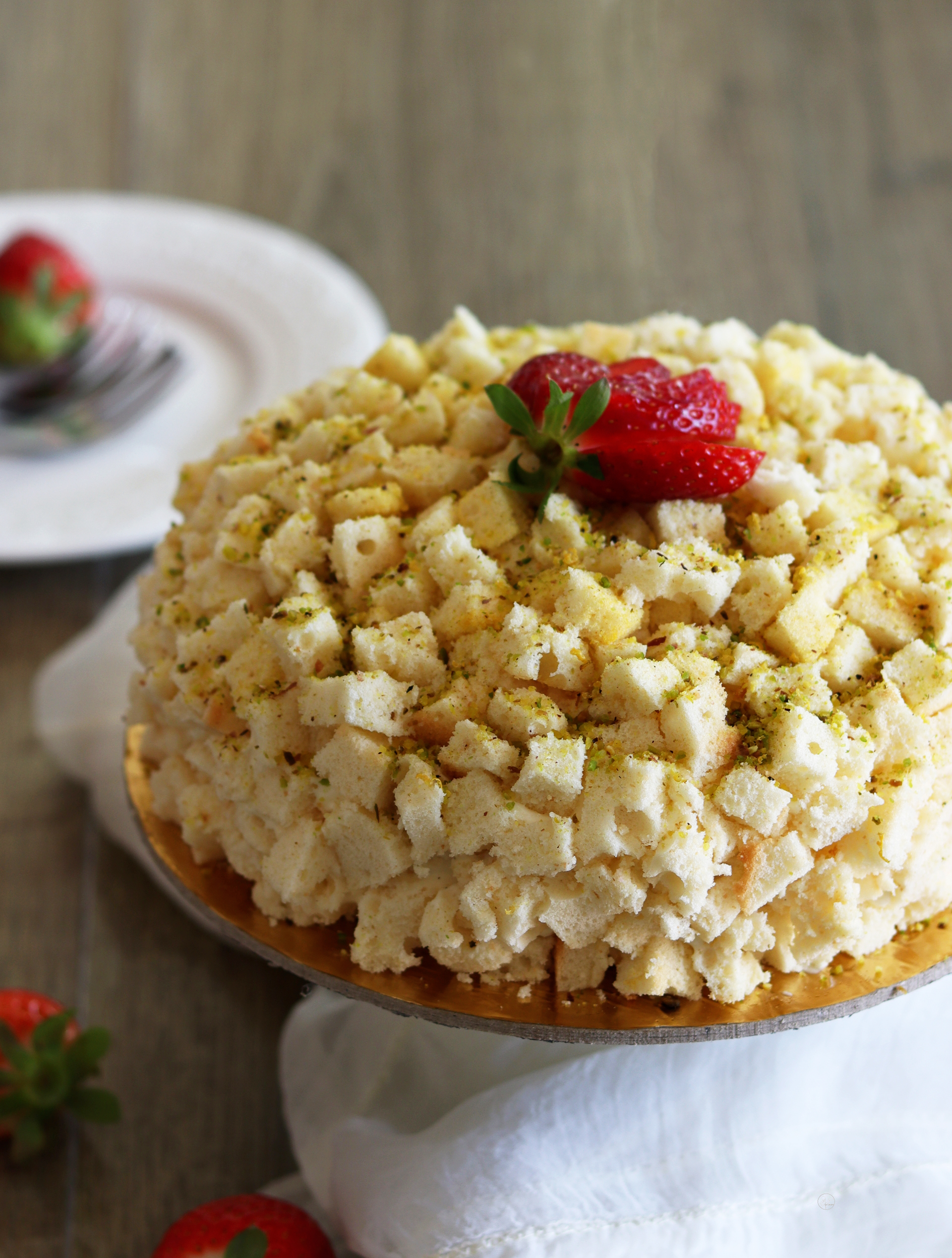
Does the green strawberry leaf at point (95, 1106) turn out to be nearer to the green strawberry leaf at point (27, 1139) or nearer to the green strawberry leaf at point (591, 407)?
the green strawberry leaf at point (27, 1139)

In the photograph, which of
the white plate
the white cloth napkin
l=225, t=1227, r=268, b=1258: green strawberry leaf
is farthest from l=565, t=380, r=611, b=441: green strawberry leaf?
the white plate

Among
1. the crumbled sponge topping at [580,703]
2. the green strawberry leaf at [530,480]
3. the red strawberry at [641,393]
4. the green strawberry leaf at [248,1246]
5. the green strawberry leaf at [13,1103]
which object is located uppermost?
the red strawberry at [641,393]

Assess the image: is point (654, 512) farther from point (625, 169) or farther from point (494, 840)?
point (625, 169)

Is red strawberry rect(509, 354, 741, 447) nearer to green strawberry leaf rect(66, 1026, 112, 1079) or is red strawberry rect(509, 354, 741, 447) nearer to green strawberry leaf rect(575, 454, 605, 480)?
green strawberry leaf rect(575, 454, 605, 480)

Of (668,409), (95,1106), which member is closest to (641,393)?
(668,409)

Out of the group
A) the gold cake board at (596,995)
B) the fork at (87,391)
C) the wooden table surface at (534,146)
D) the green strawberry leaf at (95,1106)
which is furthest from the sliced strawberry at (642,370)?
the fork at (87,391)

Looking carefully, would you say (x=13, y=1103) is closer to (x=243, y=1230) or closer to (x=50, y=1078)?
(x=50, y=1078)

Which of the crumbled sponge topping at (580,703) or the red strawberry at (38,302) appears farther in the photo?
the red strawberry at (38,302)
